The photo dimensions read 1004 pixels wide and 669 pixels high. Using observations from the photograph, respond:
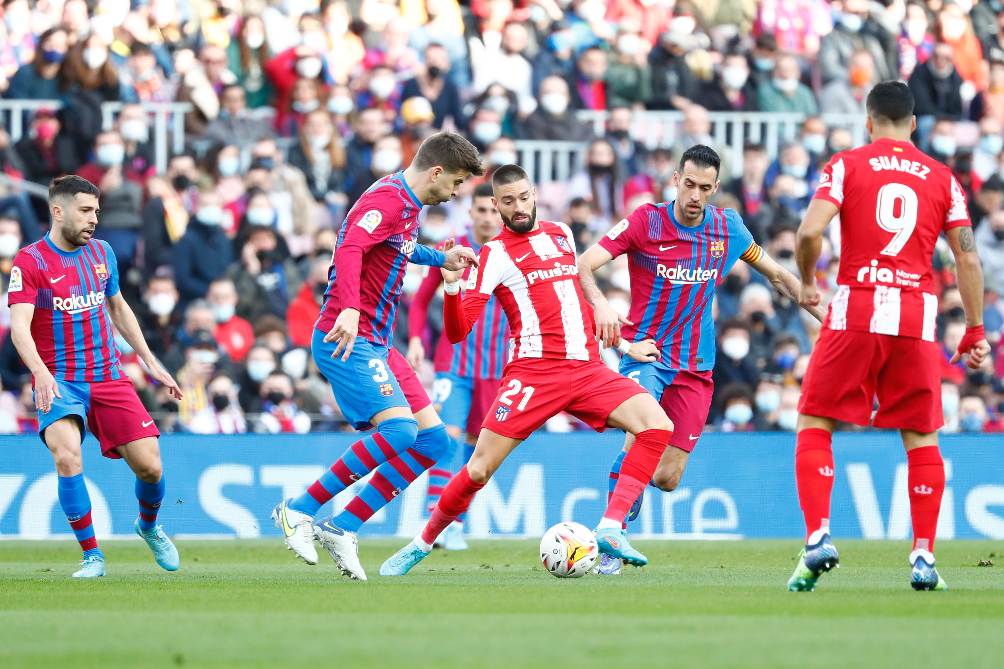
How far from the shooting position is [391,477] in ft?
33.8

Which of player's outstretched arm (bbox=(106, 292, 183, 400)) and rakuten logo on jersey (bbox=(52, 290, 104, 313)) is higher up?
rakuten logo on jersey (bbox=(52, 290, 104, 313))

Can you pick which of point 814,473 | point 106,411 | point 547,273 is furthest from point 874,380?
point 106,411

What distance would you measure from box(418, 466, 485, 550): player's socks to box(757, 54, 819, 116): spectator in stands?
1243cm

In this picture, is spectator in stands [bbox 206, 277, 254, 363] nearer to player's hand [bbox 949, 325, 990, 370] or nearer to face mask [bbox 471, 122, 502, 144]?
face mask [bbox 471, 122, 502, 144]

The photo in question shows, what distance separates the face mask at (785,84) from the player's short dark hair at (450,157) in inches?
471

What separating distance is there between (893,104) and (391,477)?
363 centimetres

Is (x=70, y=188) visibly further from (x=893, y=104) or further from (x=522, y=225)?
(x=893, y=104)

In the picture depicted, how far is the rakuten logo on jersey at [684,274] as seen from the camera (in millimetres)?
11172

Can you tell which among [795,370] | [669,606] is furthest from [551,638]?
[795,370]

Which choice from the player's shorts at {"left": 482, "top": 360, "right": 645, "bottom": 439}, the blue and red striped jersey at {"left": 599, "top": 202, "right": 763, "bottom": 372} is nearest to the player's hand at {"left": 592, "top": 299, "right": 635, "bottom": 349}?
the player's shorts at {"left": 482, "top": 360, "right": 645, "bottom": 439}

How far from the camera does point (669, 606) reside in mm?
8086

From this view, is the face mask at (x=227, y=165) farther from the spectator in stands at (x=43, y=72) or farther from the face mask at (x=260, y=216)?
the spectator in stands at (x=43, y=72)

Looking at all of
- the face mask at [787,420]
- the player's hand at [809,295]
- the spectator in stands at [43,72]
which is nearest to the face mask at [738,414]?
the face mask at [787,420]

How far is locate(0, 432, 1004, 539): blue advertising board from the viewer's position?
1533cm
